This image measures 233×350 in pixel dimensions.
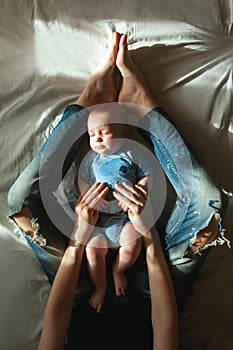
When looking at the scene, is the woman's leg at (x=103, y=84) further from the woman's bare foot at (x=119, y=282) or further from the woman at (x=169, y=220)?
the woman's bare foot at (x=119, y=282)

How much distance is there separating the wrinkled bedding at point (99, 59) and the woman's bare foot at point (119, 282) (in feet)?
0.61

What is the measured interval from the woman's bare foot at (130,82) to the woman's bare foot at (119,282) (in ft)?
1.48

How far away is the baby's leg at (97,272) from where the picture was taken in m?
1.27

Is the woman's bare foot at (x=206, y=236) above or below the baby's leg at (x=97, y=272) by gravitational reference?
above

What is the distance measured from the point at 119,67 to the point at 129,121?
15 cm

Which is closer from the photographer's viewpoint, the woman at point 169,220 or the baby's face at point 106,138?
the woman at point 169,220

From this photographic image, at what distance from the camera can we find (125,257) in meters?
1.28

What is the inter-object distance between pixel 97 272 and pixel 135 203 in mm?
195

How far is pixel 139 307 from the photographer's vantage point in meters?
1.27

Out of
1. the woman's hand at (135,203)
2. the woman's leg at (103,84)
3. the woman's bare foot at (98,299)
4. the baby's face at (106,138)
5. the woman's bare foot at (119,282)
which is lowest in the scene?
the woman's bare foot at (98,299)

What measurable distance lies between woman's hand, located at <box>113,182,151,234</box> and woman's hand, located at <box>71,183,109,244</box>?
4cm

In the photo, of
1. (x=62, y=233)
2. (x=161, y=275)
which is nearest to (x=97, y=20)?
(x=62, y=233)

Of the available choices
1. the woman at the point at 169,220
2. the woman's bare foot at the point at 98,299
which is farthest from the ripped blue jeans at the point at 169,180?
the woman's bare foot at the point at 98,299

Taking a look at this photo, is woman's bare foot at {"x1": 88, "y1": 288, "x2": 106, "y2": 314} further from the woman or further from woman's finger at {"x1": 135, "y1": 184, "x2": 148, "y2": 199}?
woman's finger at {"x1": 135, "y1": 184, "x2": 148, "y2": 199}
